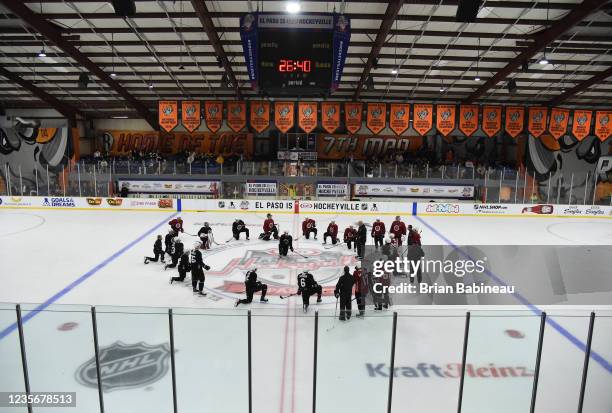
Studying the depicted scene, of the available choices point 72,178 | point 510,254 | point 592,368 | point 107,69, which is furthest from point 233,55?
point 592,368

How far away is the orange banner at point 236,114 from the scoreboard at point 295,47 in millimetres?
11507

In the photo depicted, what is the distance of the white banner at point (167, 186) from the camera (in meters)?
21.5

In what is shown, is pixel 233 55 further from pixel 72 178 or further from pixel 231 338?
pixel 231 338

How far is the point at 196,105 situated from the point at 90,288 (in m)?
12.2

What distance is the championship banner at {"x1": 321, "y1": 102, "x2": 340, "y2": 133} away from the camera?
62.0 feet

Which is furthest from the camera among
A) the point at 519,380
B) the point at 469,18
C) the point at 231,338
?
the point at 469,18

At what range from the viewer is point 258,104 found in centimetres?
1988

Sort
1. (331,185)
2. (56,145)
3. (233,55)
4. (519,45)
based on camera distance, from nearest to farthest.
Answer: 1. (519,45)
2. (233,55)
3. (331,185)
4. (56,145)

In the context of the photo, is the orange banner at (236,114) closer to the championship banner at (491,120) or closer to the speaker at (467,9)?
the championship banner at (491,120)

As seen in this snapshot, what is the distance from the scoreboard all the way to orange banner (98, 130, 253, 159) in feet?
63.2

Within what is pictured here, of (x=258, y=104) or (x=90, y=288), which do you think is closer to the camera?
(x=90, y=288)

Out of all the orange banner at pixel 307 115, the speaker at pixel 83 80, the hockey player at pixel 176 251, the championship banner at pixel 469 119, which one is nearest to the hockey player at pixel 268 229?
the hockey player at pixel 176 251

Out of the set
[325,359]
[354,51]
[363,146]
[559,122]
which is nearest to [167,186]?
[354,51]

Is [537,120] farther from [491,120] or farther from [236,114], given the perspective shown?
[236,114]
